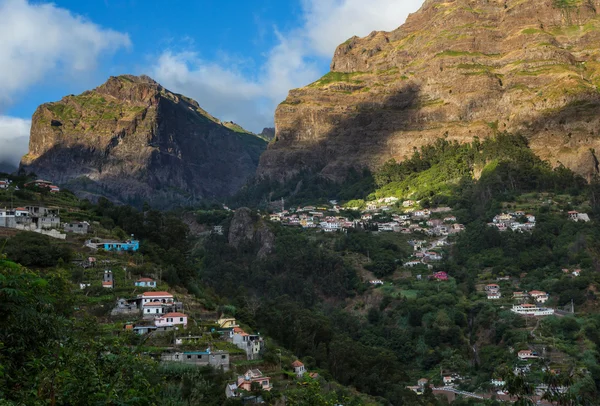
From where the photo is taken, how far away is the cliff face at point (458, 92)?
102 m

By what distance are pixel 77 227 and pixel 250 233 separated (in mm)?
36633

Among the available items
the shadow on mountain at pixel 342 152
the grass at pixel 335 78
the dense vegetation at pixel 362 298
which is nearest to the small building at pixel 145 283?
the dense vegetation at pixel 362 298

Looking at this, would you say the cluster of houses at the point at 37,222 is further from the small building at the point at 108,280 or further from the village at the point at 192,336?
the village at the point at 192,336

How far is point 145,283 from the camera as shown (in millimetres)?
44719

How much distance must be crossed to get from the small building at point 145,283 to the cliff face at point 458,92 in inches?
2772


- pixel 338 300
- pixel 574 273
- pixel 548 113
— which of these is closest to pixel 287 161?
pixel 548 113

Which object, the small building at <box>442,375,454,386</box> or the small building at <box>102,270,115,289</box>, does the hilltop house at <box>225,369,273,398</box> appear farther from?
the small building at <box>442,375,454,386</box>

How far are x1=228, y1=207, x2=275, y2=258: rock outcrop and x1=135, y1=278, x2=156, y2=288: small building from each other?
131ft

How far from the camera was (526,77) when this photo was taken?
114 meters

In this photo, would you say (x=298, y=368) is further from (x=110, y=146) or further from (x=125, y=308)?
(x=110, y=146)

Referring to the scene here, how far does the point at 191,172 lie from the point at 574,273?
13803 cm

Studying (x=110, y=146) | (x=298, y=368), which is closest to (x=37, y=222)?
(x=298, y=368)

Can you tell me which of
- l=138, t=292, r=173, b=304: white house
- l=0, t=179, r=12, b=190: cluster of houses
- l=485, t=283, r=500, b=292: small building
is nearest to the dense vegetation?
l=485, t=283, r=500, b=292: small building

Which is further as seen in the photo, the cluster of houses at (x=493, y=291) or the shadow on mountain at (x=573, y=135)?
the shadow on mountain at (x=573, y=135)
